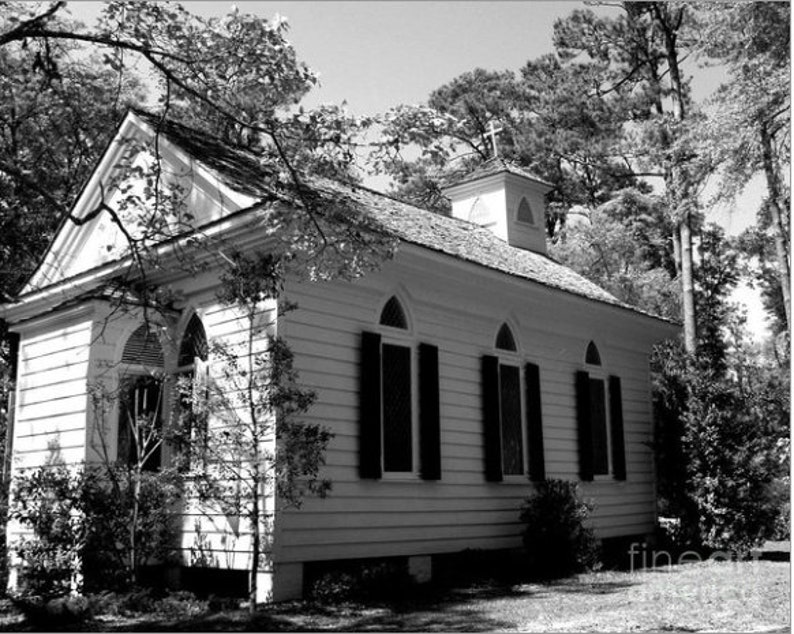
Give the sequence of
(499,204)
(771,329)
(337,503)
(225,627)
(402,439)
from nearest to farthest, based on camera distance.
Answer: (225,627), (337,503), (402,439), (499,204), (771,329)

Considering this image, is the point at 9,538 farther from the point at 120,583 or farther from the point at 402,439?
the point at 402,439

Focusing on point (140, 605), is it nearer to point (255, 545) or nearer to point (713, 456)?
point (255, 545)

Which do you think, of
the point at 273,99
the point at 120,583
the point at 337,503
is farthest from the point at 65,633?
the point at 273,99

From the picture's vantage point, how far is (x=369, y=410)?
1191cm

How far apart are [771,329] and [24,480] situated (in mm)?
42906

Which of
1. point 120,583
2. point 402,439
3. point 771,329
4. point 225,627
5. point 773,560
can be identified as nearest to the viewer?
point 225,627

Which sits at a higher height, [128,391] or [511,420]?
[128,391]

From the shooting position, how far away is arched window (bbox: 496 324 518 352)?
49.4 feet

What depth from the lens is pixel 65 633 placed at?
8.95 metres

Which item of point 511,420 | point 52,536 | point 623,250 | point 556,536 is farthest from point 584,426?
point 623,250

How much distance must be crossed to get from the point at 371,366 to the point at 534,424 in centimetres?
437

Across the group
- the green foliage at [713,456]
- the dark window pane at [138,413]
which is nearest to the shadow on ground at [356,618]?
the dark window pane at [138,413]

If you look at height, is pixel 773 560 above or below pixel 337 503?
below

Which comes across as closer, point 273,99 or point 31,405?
point 273,99
